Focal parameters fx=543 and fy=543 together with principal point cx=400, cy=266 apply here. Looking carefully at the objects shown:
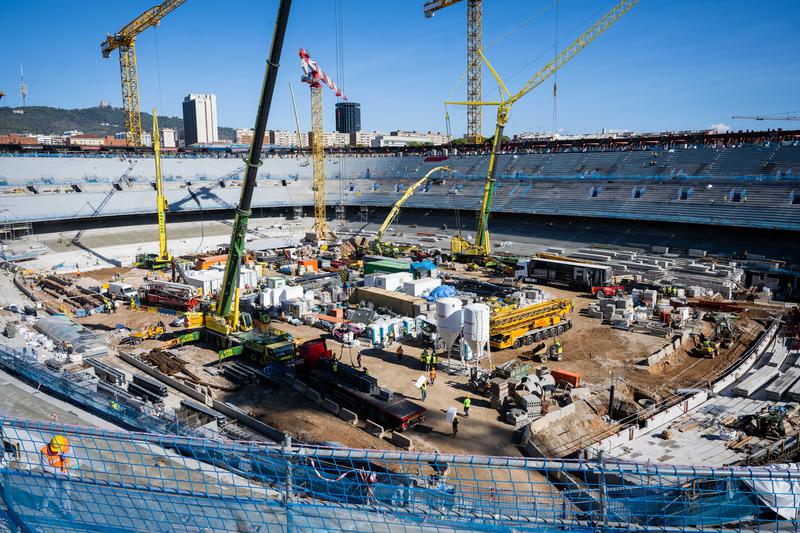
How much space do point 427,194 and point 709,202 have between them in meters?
27.3

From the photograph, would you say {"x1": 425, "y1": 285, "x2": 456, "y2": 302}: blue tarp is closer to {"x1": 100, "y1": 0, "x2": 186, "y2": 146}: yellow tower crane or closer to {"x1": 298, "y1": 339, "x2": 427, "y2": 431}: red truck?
{"x1": 298, "y1": 339, "x2": 427, "y2": 431}: red truck

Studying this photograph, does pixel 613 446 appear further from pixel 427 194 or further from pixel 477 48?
pixel 477 48

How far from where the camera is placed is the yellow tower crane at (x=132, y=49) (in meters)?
55.9

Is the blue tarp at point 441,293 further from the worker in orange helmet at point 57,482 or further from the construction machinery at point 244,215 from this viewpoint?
the worker in orange helmet at point 57,482

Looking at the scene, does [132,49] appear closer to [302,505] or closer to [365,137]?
[302,505]

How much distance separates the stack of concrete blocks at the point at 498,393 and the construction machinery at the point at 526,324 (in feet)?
15.2

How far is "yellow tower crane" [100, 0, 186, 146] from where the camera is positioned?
5588cm

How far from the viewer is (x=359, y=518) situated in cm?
625

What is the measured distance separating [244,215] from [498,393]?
10.6 meters

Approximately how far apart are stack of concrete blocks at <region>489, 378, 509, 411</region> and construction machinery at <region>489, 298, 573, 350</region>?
15.2ft

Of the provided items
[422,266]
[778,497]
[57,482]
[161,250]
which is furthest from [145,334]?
[778,497]

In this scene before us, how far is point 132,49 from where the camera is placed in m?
62.2

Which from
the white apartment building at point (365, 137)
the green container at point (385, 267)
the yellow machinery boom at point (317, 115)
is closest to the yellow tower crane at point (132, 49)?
the yellow machinery boom at point (317, 115)

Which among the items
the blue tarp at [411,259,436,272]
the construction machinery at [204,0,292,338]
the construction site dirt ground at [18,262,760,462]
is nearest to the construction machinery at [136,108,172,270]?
the construction site dirt ground at [18,262,760,462]
